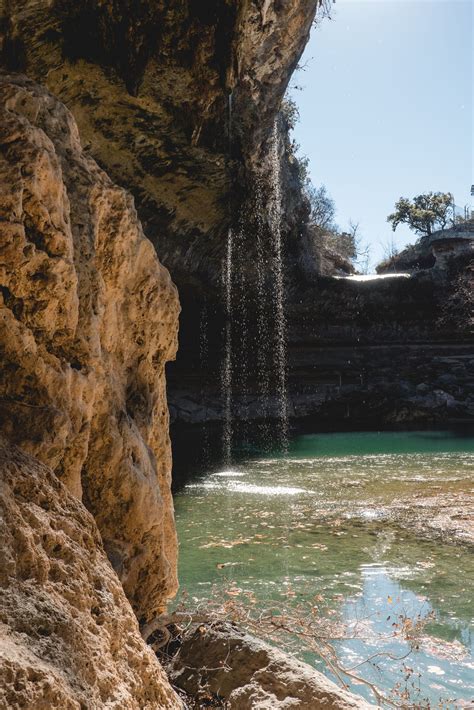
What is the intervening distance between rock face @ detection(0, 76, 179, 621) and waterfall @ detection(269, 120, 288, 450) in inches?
465

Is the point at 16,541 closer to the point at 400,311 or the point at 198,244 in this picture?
the point at 198,244

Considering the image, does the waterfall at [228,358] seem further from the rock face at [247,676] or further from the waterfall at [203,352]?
the rock face at [247,676]

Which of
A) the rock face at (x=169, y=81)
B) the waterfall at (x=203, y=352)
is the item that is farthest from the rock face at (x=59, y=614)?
the waterfall at (x=203, y=352)

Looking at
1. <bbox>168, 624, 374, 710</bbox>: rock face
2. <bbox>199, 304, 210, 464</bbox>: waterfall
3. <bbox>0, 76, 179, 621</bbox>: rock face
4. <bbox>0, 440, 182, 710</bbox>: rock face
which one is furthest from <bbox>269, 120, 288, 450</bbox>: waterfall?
<bbox>0, 440, 182, 710</bbox>: rock face

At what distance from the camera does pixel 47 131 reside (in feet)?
9.05

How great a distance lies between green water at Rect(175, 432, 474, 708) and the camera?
4375mm

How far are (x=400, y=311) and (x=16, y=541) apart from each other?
24554mm

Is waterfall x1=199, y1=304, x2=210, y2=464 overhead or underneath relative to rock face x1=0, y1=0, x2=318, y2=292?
underneath

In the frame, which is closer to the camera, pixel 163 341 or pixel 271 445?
pixel 163 341

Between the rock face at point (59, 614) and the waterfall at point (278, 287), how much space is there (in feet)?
44.3

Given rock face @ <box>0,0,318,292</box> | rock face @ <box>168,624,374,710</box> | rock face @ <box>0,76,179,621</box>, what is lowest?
rock face @ <box>168,624,374,710</box>

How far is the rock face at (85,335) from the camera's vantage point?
7.00 feet

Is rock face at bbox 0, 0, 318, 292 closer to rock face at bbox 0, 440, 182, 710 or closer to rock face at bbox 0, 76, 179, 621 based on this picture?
rock face at bbox 0, 76, 179, 621

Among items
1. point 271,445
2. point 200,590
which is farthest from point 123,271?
point 271,445
